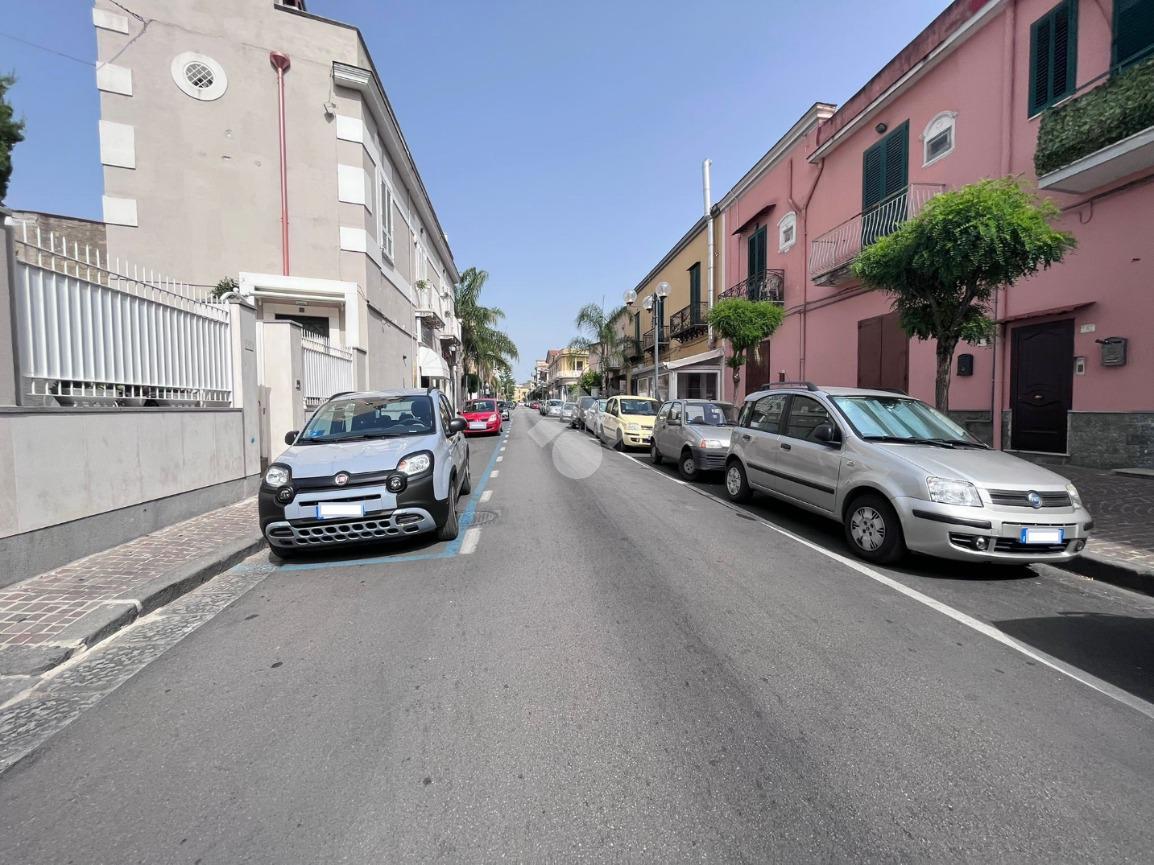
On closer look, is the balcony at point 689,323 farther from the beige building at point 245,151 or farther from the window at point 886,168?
the beige building at point 245,151

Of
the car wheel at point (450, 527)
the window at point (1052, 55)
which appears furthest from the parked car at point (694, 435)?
the window at point (1052, 55)

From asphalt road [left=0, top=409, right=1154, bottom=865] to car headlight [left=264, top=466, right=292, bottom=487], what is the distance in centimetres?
97

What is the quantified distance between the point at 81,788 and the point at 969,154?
1607 centimetres

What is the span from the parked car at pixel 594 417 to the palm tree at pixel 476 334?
1857 centimetres

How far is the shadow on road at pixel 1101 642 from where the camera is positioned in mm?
3105

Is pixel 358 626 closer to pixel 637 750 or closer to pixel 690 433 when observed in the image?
pixel 637 750

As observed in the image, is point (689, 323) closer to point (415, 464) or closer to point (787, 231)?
point (787, 231)

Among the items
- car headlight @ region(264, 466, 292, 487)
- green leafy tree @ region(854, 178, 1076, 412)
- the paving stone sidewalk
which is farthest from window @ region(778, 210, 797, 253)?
the paving stone sidewalk

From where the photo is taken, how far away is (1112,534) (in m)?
5.64

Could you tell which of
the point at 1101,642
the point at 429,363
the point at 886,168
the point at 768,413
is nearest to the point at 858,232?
the point at 886,168

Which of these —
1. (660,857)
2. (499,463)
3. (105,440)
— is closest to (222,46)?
(499,463)

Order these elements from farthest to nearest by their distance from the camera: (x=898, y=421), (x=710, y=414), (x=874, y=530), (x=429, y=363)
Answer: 1. (x=429, y=363)
2. (x=710, y=414)
3. (x=898, y=421)
4. (x=874, y=530)

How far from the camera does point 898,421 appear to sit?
5.96m

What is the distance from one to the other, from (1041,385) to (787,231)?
10788 mm
